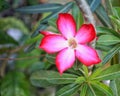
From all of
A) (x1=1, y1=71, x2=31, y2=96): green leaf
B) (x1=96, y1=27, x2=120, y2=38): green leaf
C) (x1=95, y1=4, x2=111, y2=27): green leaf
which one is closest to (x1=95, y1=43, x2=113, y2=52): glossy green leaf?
(x1=96, y1=27, x2=120, y2=38): green leaf

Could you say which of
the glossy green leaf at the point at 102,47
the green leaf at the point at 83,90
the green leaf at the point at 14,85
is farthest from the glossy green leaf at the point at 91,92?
the green leaf at the point at 14,85

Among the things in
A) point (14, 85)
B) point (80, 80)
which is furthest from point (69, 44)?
point (14, 85)

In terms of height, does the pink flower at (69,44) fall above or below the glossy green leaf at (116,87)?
above

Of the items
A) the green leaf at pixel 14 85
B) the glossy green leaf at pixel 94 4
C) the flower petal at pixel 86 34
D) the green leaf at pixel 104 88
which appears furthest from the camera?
the green leaf at pixel 14 85

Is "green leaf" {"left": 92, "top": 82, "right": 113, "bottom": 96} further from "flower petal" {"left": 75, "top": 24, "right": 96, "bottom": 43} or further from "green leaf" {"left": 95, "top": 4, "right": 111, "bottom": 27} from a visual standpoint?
"green leaf" {"left": 95, "top": 4, "right": 111, "bottom": 27}

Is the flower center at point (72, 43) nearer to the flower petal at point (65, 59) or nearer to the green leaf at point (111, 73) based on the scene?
the flower petal at point (65, 59)

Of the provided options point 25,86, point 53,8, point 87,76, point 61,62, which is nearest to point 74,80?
point 87,76

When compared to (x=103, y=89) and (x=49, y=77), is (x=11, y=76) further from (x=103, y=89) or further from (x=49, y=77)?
(x=103, y=89)
